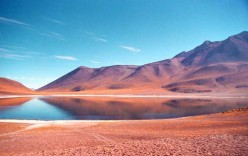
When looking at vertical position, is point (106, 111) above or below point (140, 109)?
above

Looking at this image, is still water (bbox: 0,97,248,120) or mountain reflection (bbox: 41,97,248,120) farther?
mountain reflection (bbox: 41,97,248,120)

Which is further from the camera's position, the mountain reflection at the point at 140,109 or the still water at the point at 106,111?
the mountain reflection at the point at 140,109

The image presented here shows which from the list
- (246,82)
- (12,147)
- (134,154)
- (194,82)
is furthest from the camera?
(194,82)

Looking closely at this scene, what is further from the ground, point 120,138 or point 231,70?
point 231,70

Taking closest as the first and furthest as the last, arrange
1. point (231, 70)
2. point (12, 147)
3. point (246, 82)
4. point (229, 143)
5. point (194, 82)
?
point (229, 143) → point (12, 147) → point (246, 82) → point (194, 82) → point (231, 70)

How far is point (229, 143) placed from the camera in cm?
1277

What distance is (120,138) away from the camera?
55.6 feet

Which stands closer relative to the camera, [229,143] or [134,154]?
[134,154]

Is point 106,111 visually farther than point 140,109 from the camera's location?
No

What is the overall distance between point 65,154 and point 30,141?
5.40 meters

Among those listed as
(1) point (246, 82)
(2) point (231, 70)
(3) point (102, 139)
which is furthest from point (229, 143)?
(2) point (231, 70)

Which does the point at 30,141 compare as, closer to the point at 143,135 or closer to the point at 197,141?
the point at 143,135

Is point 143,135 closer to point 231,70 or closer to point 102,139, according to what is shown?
point 102,139

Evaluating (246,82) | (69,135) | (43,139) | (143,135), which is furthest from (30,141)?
(246,82)
